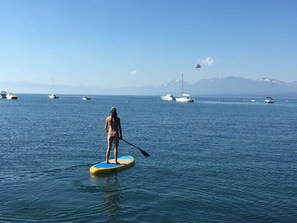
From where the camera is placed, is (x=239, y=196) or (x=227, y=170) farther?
(x=227, y=170)

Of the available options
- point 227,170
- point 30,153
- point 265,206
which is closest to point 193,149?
point 227,170

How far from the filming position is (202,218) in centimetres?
1304

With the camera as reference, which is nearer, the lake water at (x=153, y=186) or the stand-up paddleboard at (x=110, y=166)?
the lake water at (x=153, y=186)

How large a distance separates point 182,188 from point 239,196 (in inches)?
104

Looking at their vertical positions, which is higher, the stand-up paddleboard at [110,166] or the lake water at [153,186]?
the stand-up paddleboard at [110,166]

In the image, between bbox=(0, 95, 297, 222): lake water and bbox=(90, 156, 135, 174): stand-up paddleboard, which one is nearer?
bbox=(0, 95, 297, 222): lake water

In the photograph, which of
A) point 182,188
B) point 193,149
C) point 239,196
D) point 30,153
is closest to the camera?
point 239,196

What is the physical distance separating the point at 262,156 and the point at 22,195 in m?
18.0

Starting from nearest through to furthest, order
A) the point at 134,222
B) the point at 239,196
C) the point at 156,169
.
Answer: the point at 134,222 < the point at 239,196 < the point at 156,169

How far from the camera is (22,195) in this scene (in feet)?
50.0

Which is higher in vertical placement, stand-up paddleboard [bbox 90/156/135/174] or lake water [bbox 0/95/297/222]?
stand-up paddleboard [bbox 90/156/135/174]

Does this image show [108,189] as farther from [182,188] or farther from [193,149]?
[193,149]

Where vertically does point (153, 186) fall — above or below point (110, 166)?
below

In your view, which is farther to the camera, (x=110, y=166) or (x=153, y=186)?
(x=110, y=166)
